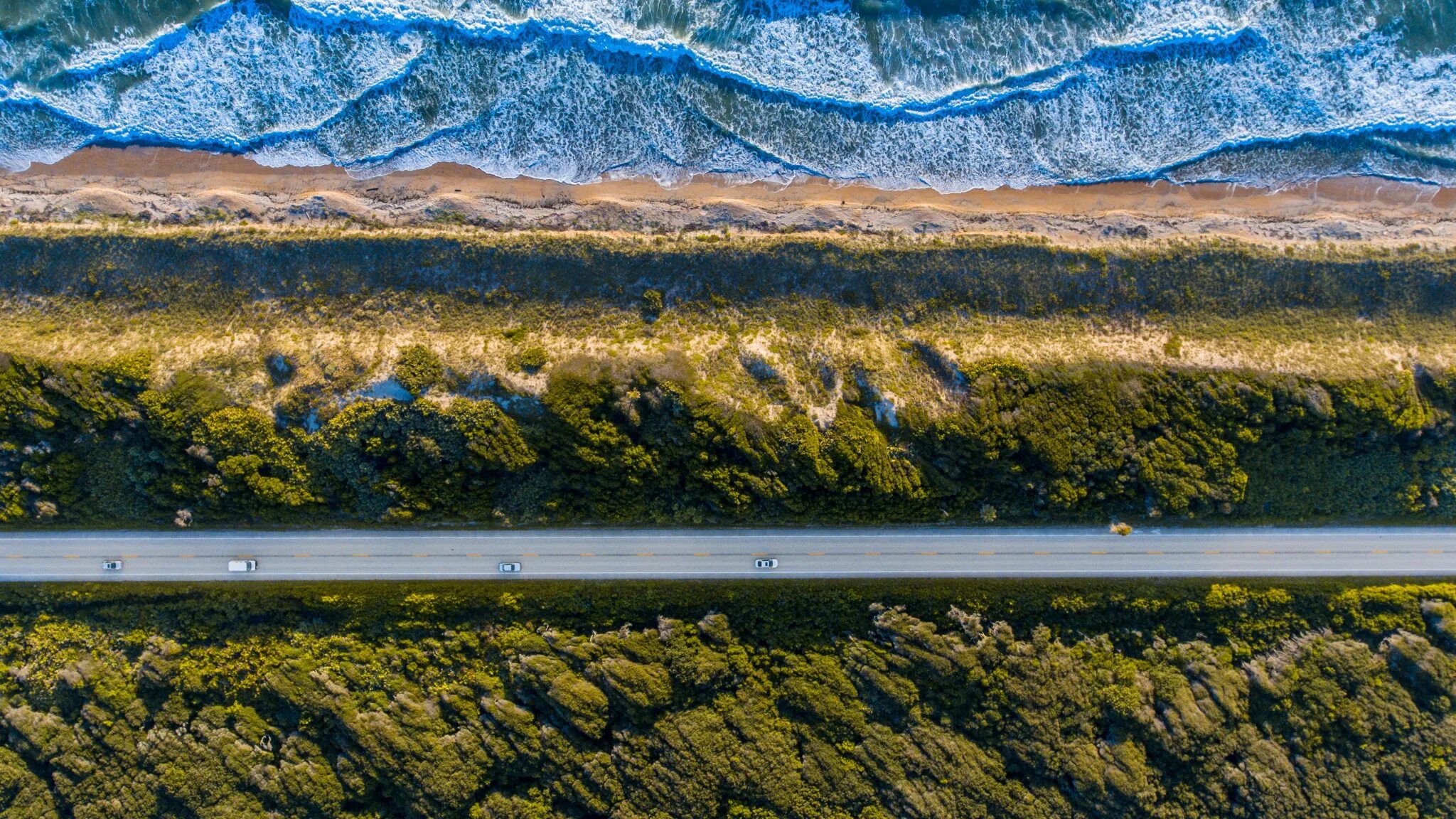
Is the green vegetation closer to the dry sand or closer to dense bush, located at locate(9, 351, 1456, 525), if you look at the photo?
dense bush, located at locate(9, 351, 1456, 525)

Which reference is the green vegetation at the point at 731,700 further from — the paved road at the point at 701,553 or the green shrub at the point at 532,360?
the green shrub at the point at 532,360

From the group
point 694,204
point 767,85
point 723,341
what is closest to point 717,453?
point 723,341

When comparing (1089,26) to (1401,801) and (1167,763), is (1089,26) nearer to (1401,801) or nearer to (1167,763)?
(1167,763)

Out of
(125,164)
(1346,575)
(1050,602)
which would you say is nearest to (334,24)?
(125,164)

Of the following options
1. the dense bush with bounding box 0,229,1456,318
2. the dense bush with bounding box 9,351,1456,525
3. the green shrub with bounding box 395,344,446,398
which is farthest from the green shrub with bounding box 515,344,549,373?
the green shrub with bounding box 395,344,446,398

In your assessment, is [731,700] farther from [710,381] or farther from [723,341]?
[723,341]
